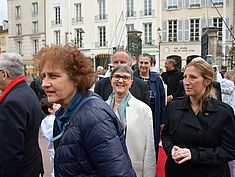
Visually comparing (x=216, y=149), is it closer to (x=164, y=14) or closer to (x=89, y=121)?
(x=89, y=121)

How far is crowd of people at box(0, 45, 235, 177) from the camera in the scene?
1919 millimetres

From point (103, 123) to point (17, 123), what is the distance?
A: 116 cm

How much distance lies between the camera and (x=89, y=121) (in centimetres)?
190

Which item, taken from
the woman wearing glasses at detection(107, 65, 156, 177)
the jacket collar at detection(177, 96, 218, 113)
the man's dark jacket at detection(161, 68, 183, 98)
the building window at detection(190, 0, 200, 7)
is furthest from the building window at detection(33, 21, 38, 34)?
the jacket collar at detection(177, 96, 218, 113)

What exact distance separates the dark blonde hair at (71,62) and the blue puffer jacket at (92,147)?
0.58 feet

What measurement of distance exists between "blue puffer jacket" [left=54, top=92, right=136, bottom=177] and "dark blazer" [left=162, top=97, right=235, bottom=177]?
1.18 m

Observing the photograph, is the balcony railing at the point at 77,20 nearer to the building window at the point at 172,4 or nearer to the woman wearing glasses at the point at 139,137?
the building window at the point at 172,4

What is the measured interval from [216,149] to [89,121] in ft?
4.90

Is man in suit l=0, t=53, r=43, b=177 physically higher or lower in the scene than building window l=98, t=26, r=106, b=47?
lower

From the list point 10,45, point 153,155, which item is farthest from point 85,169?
point 10,45

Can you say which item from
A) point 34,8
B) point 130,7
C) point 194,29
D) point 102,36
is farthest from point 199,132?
point 34,8

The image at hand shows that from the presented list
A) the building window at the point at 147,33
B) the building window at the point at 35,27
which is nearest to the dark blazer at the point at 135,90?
the building window at the point at 147,33

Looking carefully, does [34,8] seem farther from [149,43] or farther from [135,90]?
[135,90]

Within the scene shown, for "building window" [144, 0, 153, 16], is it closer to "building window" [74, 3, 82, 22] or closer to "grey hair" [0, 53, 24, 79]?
"building window" [74, 3, 82, 22]
